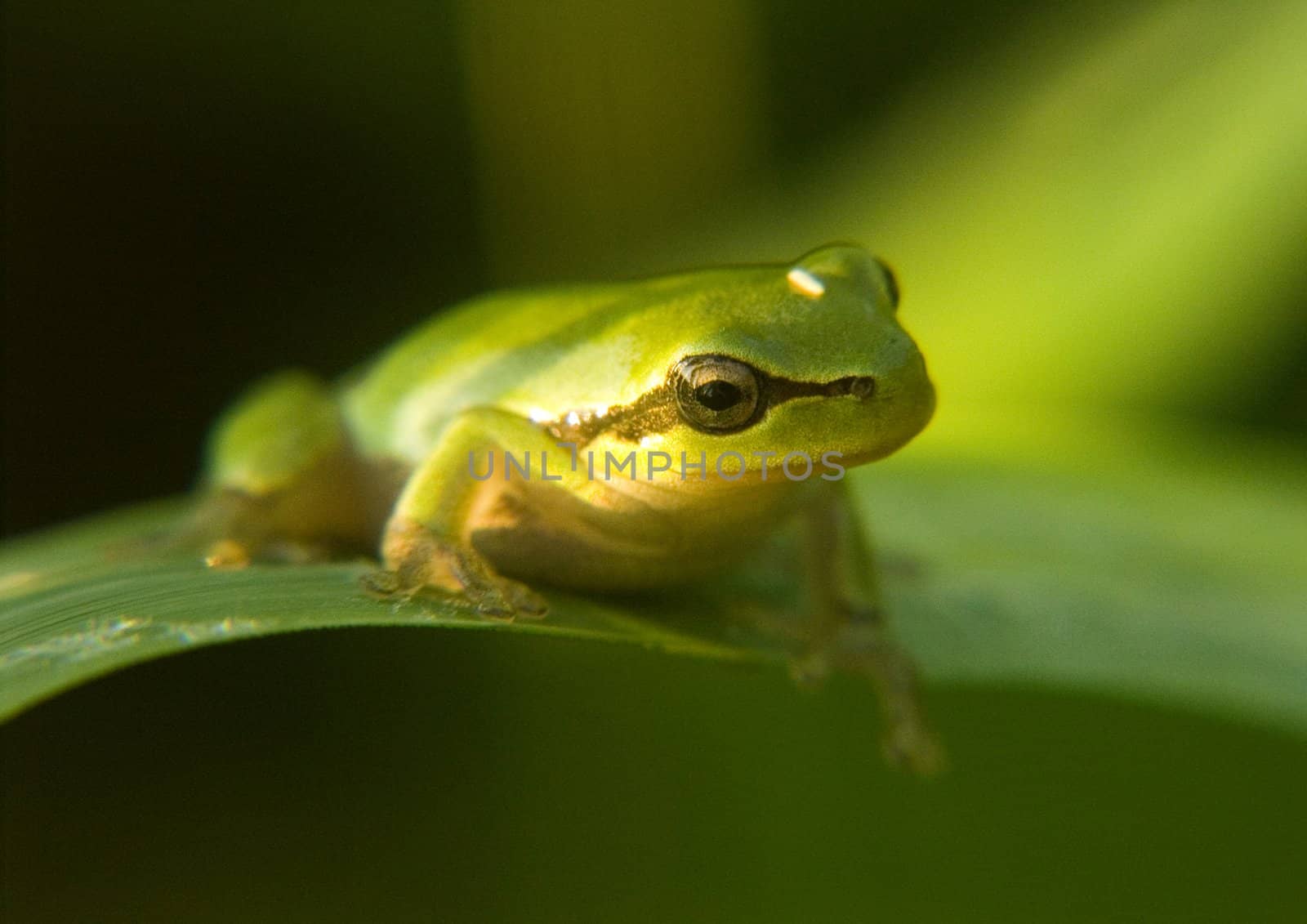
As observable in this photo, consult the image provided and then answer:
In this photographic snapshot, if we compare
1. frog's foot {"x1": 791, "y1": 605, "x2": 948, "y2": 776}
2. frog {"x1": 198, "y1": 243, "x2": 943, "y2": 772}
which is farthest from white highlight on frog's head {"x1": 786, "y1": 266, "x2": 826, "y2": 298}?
frog's foot {"x1": 791, "y1": 605, "x2": 948, "y2": 776}

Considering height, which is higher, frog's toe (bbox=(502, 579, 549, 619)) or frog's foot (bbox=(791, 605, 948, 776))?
frog's foot (bbox=(791, 605, 948, 776))

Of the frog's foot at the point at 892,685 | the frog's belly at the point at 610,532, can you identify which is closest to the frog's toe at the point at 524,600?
the frog's belly at the point at 610,532

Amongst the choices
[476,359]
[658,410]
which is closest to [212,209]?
[476,359]

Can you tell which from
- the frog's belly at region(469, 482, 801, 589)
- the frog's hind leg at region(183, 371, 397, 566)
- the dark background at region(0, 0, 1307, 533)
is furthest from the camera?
the dark background at region(0, 0, 1307, 533)

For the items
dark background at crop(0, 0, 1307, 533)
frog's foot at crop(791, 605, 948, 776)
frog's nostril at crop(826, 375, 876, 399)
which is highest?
dark background at crop(0, 0, 1307, 533)

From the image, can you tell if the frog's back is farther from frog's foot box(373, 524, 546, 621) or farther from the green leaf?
the green leaf

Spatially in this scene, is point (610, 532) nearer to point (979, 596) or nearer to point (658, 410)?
point (658, 410)

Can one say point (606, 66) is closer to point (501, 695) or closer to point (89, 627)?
point (501, 695)

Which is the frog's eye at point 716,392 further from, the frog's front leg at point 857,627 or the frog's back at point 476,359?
the frog's front leg at point 857,627
